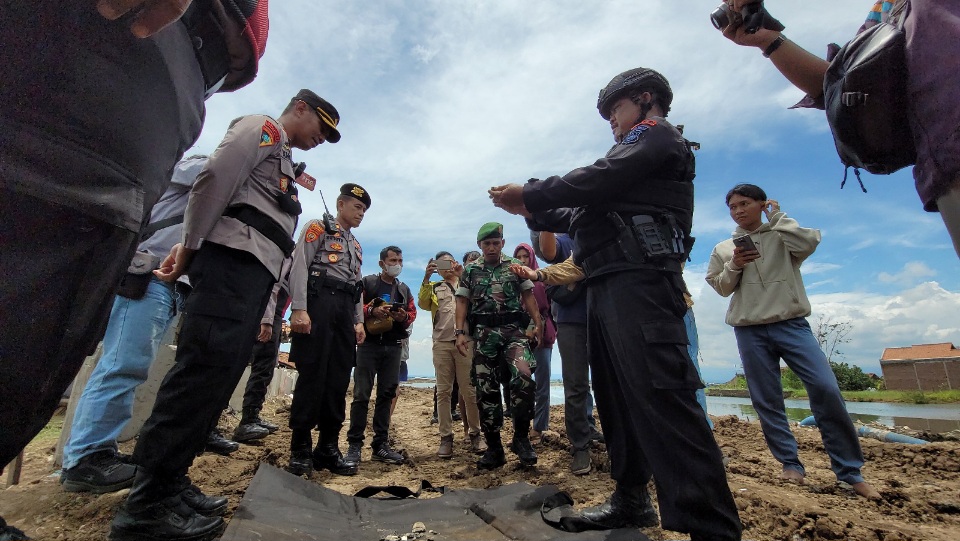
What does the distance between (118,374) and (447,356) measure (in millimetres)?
3043

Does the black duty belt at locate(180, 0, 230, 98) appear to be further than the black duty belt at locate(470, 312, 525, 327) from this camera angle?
No

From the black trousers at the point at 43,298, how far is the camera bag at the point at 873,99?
1.84 meters

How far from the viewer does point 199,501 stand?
7.04 ft

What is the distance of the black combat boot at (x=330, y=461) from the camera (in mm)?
3531

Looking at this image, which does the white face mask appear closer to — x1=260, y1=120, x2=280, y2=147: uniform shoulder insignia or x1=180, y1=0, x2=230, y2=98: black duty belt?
x1=260, y1=120, x2=280, y2=147: uniform shoulder insignia

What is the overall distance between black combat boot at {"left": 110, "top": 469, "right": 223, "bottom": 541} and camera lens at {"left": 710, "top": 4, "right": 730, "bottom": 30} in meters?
2.96

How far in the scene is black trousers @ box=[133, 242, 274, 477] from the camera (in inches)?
74.2

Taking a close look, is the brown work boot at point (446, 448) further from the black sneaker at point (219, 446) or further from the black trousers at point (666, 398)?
the black trousers at point (666, 398)

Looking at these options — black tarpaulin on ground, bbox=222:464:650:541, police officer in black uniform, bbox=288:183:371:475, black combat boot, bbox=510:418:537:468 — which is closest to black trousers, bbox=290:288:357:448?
police officer in black uniform, bbox=288:183:371:475

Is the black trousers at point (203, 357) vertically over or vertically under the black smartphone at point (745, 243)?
under

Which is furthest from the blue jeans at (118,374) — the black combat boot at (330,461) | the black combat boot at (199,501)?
the black combat boot at (330,461)

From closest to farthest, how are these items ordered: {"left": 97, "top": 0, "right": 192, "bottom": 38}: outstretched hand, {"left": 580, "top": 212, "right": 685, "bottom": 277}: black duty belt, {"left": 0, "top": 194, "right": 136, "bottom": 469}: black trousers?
{"left": 0, "top": 194, "right": 136, "bottom": 469}: black trousers
{"left": 97, "top": 0, "right": 192, "bottom": 38}: outstretched hand
{"left": 580, "top": 212, "right": 685, "bottom": 277}: black duty belt

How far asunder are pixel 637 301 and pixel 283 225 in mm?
1884

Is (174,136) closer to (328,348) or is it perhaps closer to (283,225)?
(283,225)
